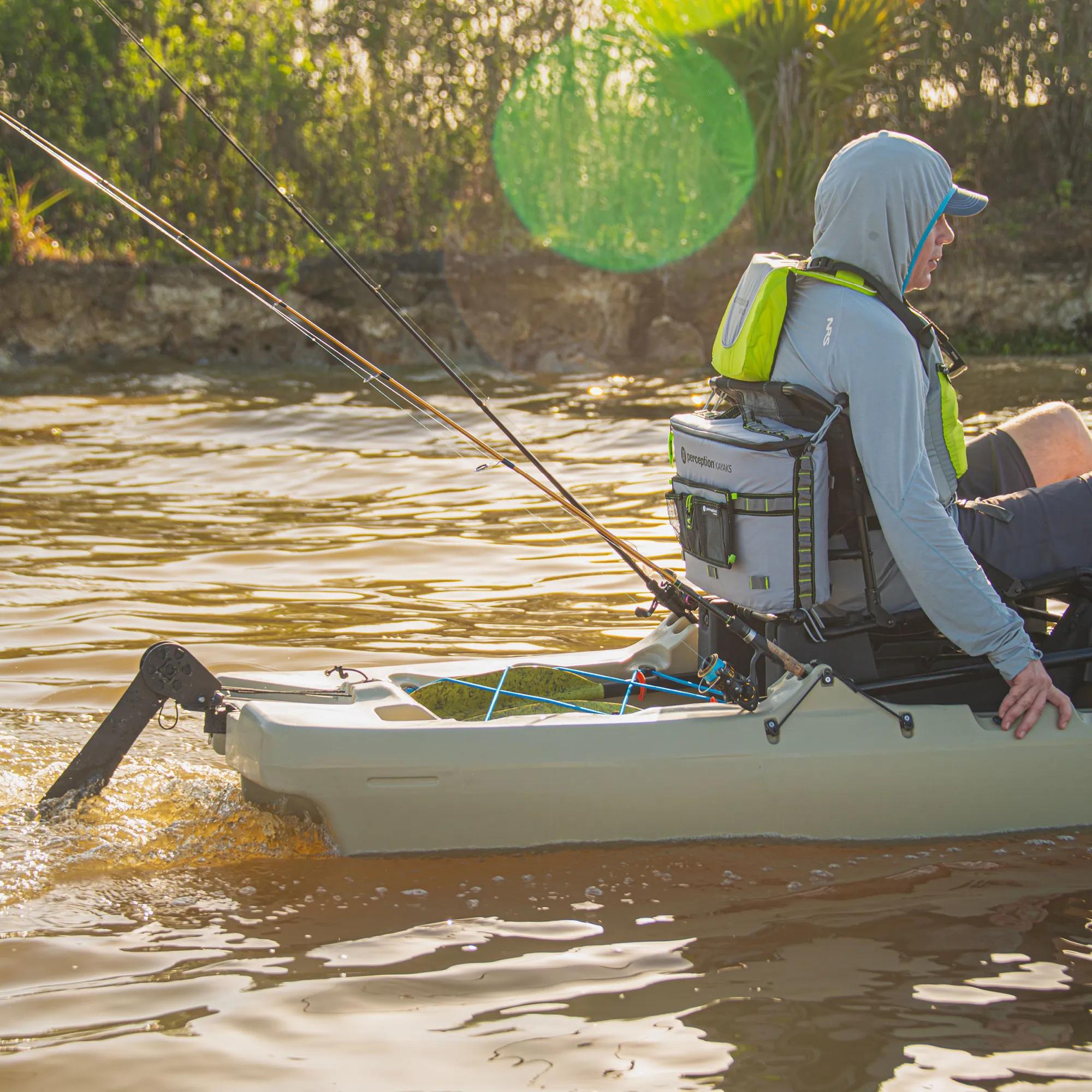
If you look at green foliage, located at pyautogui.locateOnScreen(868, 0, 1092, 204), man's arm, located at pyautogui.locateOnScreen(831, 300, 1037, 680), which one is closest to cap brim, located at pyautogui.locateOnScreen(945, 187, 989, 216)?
Result: man's arm, located at pyautogui.locateOnScreen(831, 300, 1037, 680)

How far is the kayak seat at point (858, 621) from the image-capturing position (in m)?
3.10

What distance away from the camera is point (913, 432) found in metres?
2.96

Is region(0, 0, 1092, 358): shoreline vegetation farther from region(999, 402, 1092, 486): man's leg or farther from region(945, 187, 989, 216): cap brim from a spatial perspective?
region(945, 187, 989, 216): cap brim

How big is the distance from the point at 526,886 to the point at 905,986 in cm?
84

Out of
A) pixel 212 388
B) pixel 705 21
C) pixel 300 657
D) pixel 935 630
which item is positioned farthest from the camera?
pixel 705 21

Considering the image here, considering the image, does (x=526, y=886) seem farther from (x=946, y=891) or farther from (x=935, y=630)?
(x=935, y=630)

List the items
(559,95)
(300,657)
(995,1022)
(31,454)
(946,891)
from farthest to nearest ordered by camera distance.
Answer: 1. (559,95)
2. (31,454)
3. (300,657)
4. (946,891)
5. (995,1022)

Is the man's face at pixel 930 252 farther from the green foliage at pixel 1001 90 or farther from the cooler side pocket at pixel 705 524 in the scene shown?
the green foliage at pixel 1001 90

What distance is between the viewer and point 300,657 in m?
4.63

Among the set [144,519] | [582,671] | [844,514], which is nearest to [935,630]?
[844,514]

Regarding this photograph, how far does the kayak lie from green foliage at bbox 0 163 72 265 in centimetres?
1001

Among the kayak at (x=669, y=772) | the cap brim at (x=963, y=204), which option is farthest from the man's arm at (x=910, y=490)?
the cap brim at (x=963, y=204)

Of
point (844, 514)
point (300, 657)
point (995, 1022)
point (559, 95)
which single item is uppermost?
point (559, 95)

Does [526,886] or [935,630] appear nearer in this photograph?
[526,886]
